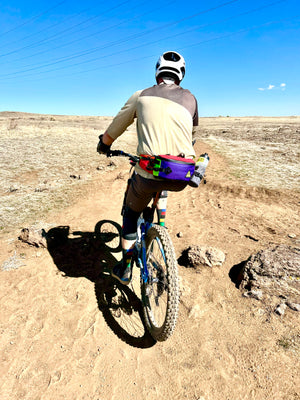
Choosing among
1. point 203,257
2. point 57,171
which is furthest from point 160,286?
point 57,171

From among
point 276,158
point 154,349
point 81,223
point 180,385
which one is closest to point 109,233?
point 81,223

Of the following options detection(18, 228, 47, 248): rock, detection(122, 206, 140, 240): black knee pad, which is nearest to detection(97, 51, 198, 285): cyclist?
detection(122, 206, 140, 240): black knee pad

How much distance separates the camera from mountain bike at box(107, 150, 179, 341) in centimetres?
247

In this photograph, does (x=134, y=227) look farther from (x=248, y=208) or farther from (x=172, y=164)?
(x=248, y=208)

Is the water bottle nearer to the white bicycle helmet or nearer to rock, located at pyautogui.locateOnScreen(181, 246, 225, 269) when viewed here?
the white bicycle helmet

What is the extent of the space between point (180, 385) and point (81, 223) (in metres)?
4.29

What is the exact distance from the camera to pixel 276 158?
12.5 meters

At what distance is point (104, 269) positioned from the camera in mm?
4301

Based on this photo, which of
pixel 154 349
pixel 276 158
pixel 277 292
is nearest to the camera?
pixel 154 349

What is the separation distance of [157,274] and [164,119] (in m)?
1.94

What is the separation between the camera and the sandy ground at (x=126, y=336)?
2.46m

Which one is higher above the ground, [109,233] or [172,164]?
[172,164]

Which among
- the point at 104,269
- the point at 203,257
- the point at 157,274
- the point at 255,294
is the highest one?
the point at 157,274

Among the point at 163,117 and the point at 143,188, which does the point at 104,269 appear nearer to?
the point at 143,188
